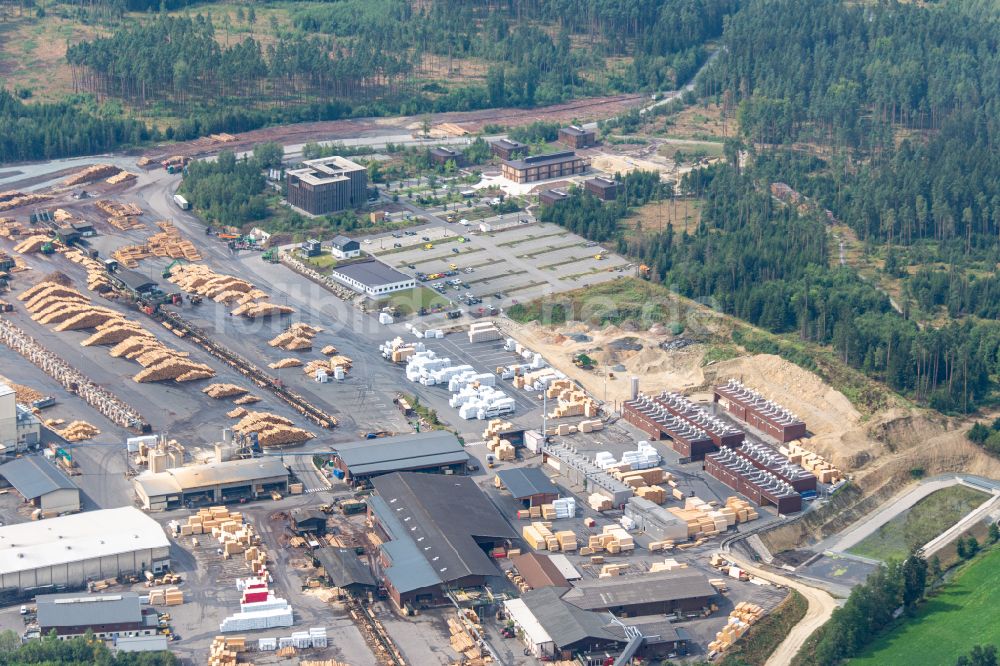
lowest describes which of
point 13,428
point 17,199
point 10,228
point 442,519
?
point 10,228

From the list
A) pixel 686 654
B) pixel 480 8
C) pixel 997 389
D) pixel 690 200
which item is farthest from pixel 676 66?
pixel 686 654

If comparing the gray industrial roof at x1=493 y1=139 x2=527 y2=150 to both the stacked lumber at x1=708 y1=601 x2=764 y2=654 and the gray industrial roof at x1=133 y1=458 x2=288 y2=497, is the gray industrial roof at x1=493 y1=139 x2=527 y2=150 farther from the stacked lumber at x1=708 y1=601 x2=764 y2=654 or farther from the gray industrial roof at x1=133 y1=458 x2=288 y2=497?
the stacked lumber at x1=708 y1=601 x2=764 y2=654

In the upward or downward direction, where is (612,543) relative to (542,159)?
downward

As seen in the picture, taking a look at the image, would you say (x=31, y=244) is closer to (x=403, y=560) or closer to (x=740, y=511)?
(x=403, y=560)

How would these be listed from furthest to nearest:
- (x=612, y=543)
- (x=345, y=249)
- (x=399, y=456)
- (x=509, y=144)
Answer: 1. (x=509, y=144)
2. (x=345, y=249)
3. (x=399, y=456)
4. (x=612, y=543)

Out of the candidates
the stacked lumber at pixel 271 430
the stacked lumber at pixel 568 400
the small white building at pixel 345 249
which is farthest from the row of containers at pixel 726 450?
the small white building at pixel 345 249

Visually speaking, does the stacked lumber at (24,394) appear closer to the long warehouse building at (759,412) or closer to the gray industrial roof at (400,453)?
the gray industrial roof at (400,453)

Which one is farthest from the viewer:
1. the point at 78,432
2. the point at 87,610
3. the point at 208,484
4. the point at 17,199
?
the point at 17,199

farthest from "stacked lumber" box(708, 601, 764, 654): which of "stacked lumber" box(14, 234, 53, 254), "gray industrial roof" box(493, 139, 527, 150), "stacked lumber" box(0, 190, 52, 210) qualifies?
"gray industrial roof" box(493, 139, 527, 150)

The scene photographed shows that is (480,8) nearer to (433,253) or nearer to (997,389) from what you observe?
(433,253)

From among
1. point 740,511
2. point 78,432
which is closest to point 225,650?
point 78,432
